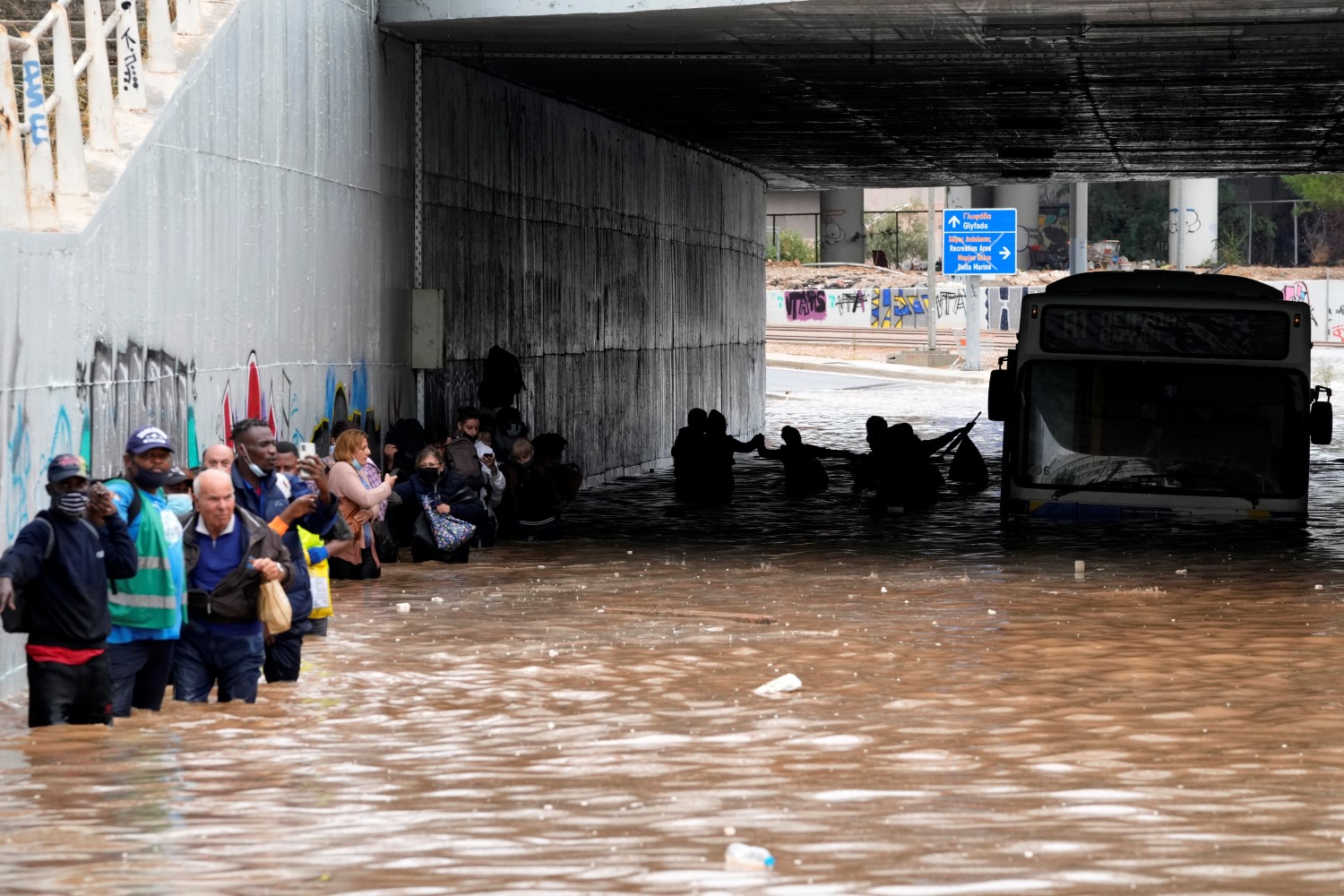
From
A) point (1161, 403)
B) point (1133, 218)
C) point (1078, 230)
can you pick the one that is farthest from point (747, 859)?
point (1133, 218)

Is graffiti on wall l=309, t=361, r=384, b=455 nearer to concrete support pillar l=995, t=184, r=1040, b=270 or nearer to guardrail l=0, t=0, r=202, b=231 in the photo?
guardrail l=0, t=0, r=202, b=231

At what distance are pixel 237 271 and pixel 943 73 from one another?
1007 centimetres

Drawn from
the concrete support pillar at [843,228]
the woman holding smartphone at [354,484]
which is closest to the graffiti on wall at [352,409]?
the woman holding smartphone at [354,484]

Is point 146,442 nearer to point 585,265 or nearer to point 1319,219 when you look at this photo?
point 585,265

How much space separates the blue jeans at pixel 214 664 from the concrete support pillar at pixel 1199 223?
72.2 m

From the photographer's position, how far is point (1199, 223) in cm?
8212

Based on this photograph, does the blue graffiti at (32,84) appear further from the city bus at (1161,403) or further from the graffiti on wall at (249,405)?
the city bus at (1161,403)

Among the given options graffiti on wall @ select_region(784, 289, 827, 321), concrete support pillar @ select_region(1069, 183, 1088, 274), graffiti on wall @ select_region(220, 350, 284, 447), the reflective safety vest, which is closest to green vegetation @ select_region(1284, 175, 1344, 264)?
graffiti on wall @ select_region(784, 289, 827, 321)

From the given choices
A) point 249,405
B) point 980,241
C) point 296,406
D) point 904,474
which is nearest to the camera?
point 249,405

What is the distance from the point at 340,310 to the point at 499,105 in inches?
234

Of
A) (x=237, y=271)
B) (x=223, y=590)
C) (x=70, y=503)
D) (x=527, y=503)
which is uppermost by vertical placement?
(x=237, y=271)

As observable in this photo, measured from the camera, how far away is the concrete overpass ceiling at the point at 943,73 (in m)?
18.5

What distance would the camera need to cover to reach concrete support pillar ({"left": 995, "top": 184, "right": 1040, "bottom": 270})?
85250mm

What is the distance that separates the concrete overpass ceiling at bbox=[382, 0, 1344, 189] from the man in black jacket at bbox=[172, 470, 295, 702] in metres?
8.25
